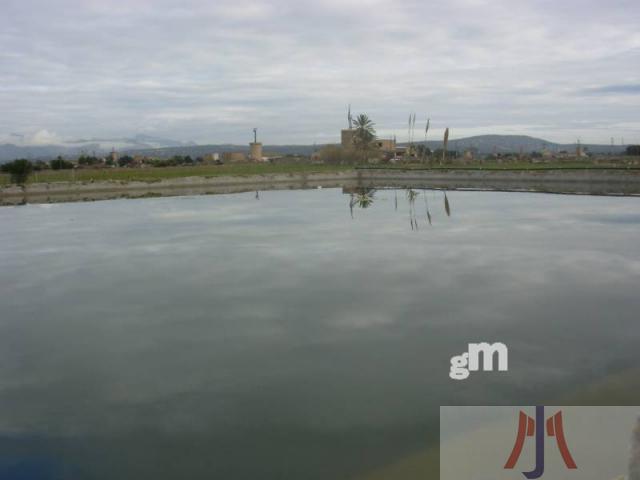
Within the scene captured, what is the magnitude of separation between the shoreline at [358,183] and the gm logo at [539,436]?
2438 centimetres

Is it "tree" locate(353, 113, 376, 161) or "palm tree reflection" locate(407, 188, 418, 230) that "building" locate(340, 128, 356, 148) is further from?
"palm tree reflection" locate(407, 188, 418, 230)

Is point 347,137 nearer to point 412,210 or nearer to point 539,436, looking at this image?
point 412,210

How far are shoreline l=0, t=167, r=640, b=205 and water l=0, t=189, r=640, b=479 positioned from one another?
1632 cm

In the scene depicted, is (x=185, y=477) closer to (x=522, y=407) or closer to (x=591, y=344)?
(x=522, y=407)

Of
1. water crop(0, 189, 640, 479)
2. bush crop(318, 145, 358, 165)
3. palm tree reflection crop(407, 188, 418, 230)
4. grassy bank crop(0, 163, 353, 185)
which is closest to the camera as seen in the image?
water crop(0, 189, 640, 479)

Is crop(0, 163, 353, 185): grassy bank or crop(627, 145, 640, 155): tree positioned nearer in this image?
crop(0, 163, 353, 185): grassy bank

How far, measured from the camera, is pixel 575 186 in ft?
105

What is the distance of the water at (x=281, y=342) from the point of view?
4395 millimetres

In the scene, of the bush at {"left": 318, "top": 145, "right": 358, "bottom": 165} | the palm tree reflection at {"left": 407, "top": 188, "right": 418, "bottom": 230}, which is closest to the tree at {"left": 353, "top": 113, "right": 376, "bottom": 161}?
the bush at {"left": 318, "top": 145, "right": 358, "bottom": 165}

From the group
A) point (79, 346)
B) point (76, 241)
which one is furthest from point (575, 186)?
point (79, 346)

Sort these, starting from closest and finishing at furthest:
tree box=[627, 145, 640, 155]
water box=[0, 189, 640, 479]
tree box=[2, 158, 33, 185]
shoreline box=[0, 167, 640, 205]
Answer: water box=[0, 189, 640, 479] → shoreline box=[0, 167, 640, 205] → tree box=[2, 158, 33, 185] → tree box=[627, 145, 640, 155]

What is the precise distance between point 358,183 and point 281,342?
35.3m

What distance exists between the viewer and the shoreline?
2892cm

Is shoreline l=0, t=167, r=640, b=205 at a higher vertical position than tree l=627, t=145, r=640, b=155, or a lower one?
lower
